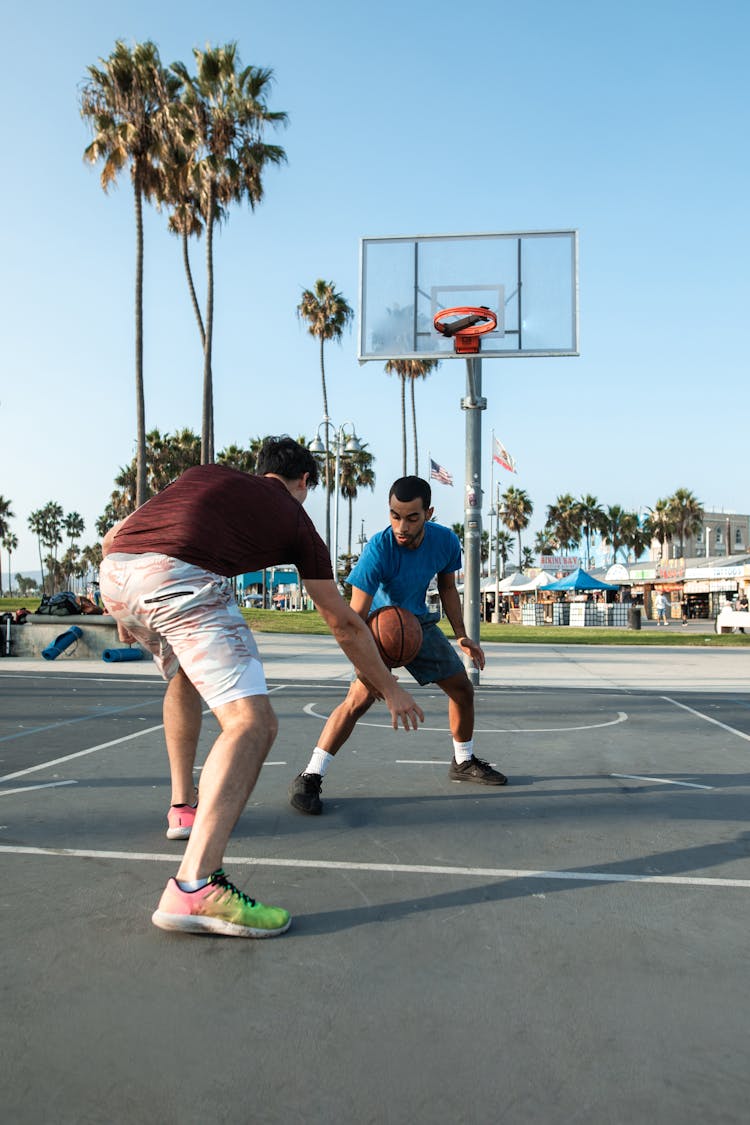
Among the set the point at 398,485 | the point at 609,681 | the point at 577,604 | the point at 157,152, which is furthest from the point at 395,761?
the point at 577,604

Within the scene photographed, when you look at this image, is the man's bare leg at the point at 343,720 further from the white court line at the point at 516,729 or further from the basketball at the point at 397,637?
the white court line at the point at 516,729

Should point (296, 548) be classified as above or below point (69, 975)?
above

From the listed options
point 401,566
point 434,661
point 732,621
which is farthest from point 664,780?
point 732,621

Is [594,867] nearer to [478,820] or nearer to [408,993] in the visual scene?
[478,820]

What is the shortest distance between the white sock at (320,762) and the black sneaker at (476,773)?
1.02 m

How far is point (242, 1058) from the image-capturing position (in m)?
2.11

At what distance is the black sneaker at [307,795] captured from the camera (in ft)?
15.3

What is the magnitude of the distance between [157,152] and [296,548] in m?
24.5

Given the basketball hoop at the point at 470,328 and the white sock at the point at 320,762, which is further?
the basketball hoop at the point at 470,328

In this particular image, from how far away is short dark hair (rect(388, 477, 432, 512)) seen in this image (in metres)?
4.89

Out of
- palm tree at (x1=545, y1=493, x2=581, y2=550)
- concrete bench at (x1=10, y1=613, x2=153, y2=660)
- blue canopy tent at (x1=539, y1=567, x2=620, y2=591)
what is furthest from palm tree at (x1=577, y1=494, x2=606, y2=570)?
concrete bench at (x1=10, y1=613, x2=153, y2=660)

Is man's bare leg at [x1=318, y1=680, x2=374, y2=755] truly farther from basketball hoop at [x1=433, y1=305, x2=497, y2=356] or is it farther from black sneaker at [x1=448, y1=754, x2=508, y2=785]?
basketball hoop at [x1=433, y1=305, x2=497, y2=356]

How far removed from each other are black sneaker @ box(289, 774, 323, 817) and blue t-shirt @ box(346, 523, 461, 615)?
1.05 m

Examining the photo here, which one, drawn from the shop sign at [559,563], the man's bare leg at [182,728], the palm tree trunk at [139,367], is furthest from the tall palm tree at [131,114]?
the shop sign at [559,563]
